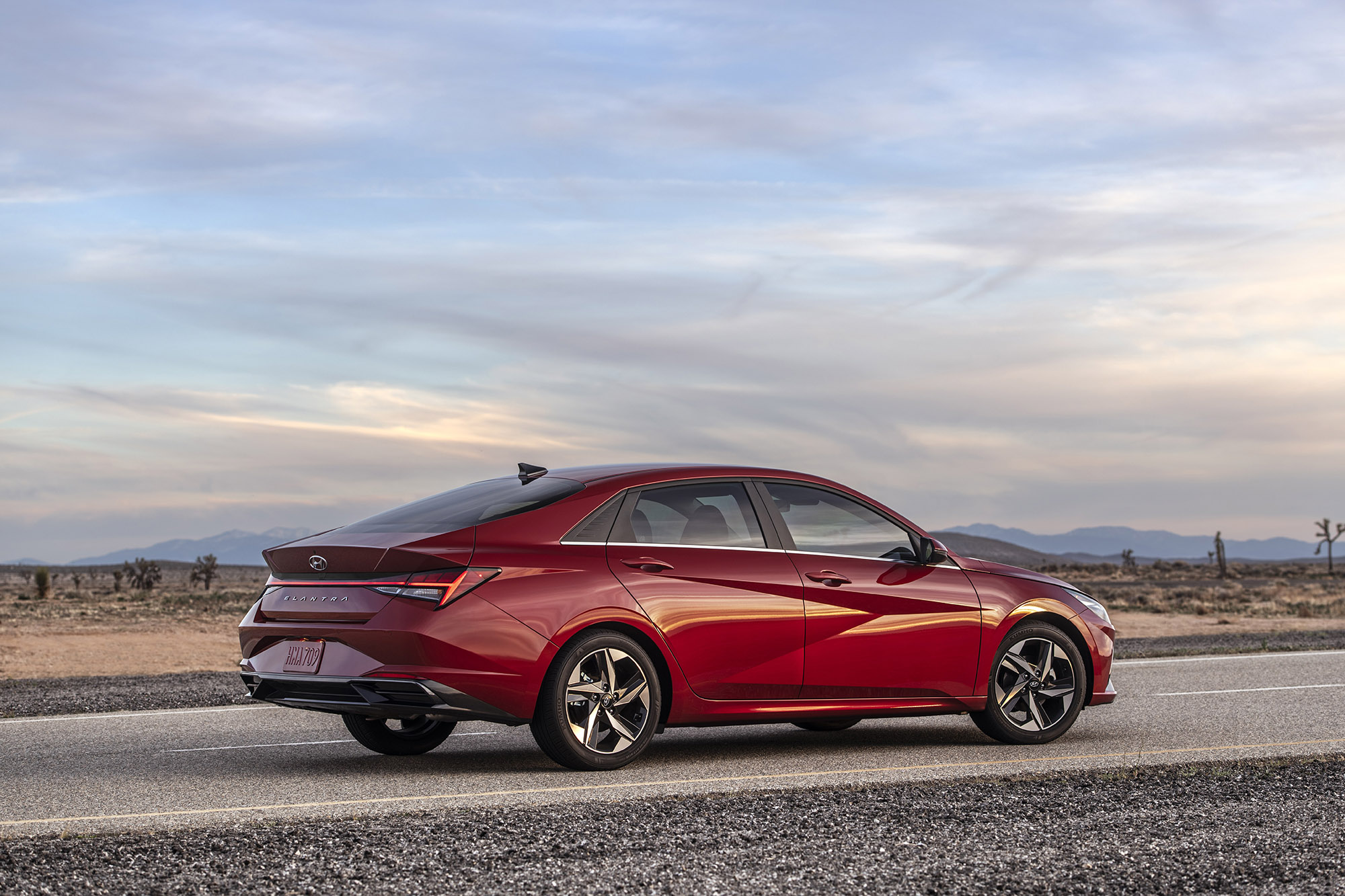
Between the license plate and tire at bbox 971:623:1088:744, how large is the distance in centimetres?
417

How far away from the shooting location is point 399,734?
8508 millimetres

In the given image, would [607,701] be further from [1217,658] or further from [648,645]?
[1217,658]

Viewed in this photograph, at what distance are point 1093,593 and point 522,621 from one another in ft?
175

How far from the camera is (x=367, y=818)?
6.04 metres

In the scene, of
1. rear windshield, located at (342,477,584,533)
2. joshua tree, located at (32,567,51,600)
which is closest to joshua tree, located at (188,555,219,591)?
joshua tree, located at (32,567,51,600)

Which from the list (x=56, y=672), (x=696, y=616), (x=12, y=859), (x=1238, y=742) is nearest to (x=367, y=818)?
(x=12, y=859)

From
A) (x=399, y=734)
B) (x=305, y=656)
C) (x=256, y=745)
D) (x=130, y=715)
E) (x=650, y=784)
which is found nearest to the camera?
(x=650, y=784)

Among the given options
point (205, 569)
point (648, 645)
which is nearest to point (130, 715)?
point (648, 645)

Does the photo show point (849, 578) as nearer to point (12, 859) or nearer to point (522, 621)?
point (522, 621)

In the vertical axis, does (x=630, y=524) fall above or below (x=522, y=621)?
above

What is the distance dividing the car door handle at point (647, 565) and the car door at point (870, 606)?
933 millimetres

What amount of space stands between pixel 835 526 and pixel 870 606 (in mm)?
547

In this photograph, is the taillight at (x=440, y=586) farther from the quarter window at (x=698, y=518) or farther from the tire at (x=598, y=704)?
the quarter window at (x=698, y=518)

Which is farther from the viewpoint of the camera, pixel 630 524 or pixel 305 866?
pixel 630 524
